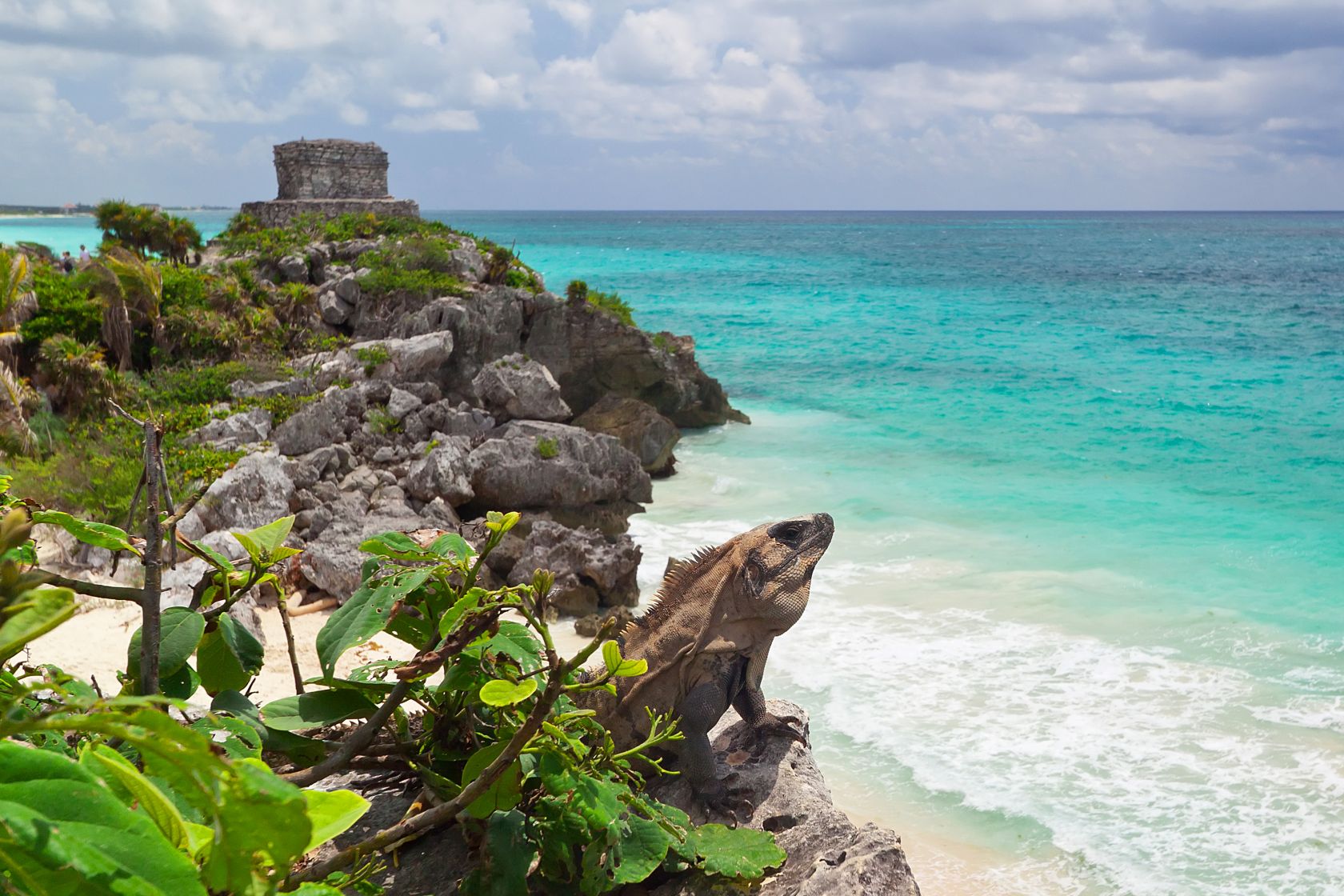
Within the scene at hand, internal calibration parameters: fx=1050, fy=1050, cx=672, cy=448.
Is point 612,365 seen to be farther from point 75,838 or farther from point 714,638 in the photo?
point 75,838

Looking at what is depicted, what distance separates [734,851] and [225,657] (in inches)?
45.2

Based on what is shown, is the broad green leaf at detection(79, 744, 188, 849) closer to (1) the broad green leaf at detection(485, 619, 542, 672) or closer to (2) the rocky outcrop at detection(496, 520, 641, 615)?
(1) the broad green leaf at detection(485, 619, 542, 672)

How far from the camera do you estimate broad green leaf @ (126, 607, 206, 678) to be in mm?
1762

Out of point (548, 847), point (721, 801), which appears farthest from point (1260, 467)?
point (548, 847)

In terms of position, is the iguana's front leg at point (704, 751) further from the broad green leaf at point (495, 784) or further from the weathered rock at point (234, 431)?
the weathered rock at point (234, 431)

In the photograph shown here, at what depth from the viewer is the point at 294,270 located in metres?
18.8

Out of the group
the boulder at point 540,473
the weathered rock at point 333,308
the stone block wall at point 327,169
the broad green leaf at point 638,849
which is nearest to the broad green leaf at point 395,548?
the broad green leaf at point 638,849

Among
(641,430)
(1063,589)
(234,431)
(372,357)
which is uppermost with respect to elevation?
(372,357)

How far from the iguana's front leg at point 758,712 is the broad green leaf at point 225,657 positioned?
6.29 feet

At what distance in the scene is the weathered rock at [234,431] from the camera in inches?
489

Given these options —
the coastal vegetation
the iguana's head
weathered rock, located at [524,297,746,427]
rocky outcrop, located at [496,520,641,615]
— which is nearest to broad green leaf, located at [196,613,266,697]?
the coastal vegetation

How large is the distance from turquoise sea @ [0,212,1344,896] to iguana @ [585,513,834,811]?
141 inches

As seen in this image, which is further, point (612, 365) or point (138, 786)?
point (612, 365)

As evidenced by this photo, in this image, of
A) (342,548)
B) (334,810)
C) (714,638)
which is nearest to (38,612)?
(334,810)
